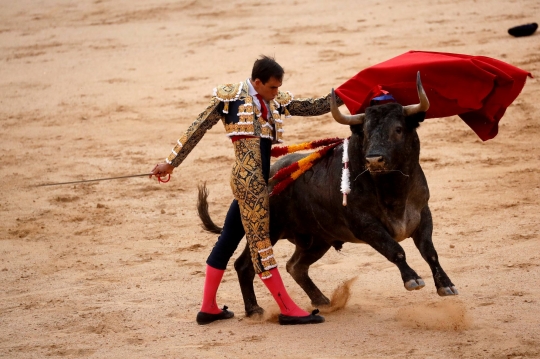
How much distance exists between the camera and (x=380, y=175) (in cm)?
562

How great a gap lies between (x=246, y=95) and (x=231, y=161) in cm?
407

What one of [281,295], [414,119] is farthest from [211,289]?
[414,119]

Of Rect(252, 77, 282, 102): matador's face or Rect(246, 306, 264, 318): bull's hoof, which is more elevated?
Rect(252, 77, 282, 102): matador's face

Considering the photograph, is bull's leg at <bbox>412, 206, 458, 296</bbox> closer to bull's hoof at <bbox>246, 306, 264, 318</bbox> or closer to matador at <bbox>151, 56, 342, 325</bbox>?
matador at <bbox>151, 56, 342, 325</bbox>

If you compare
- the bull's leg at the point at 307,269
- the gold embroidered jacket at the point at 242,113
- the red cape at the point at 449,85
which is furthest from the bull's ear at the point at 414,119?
the bull's leg at the point at 307,269

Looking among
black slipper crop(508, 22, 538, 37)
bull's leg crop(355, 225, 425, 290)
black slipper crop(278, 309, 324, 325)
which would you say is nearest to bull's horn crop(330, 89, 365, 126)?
bull's leg crop(355, 225, 425, 290)

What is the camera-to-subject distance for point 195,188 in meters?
9.16

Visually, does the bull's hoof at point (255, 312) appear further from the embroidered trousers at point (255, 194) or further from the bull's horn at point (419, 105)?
the bull's horn at point (419, 105)

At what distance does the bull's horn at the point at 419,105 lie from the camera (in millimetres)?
5406

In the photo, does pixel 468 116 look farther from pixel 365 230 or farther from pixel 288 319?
pixel 288 319

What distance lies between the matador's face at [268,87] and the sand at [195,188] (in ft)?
4.45

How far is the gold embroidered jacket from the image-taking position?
18.5ft

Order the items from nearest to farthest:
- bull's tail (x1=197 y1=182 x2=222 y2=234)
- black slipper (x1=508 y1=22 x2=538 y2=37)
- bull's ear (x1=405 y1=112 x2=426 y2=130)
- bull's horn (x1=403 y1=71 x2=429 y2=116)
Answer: bull's horn (x1=403 y1=71 x2=429 y2=116)
bull's ear (x1=405 y1=112 x2=426 y2=130)
bull's tail (x1=197 y1=182 x2=222 y2=234)
black slipper (x1=508 y1=22 x2=538 y2=37)

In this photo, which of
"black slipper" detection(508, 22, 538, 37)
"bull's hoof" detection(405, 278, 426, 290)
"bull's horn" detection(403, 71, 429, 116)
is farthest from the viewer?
"black slipper" detection(508, 22, 538, 37)
